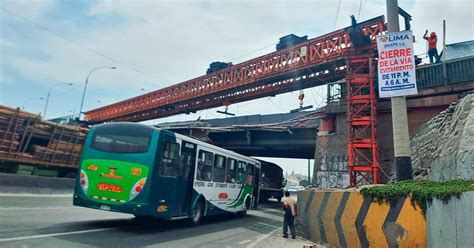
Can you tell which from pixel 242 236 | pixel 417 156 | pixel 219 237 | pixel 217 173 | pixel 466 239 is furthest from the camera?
pixel 417 156

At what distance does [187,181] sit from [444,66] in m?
14.7

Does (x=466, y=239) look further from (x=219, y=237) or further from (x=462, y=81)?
(x=462, y=81)

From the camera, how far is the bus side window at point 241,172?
16.0 meters

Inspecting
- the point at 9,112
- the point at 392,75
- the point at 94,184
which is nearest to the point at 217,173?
the point at 94,184

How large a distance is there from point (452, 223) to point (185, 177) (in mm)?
7884

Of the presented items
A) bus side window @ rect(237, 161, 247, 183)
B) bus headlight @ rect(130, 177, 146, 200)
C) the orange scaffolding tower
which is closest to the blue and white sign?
bus headlight @ rect(130, 177, 146, 200)

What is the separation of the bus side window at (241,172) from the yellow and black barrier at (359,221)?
5.03 m

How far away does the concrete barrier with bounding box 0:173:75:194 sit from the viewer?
15084mm

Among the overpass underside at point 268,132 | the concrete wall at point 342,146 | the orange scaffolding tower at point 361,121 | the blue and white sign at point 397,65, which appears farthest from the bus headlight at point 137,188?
the overpass underside at point 268,132

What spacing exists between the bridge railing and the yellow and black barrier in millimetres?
10893

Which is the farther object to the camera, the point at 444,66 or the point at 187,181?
the point at 444,66

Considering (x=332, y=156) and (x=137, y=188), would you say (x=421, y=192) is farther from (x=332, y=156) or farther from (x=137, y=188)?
(x=332, y=156)

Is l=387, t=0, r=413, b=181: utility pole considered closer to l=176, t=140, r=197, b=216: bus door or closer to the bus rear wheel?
l=176, t=140, r=197, b=216: bus door

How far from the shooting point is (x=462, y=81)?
16.1m
